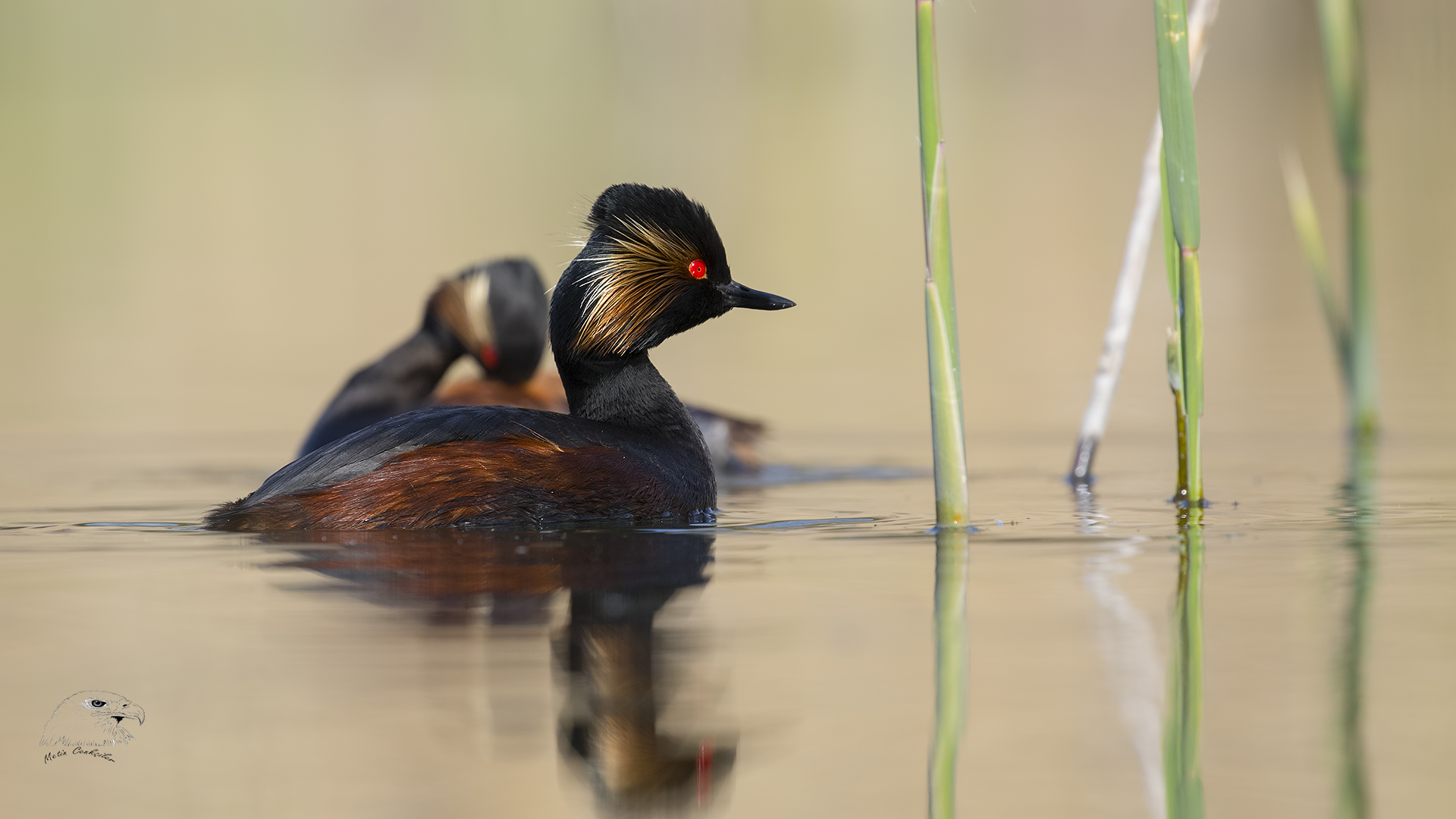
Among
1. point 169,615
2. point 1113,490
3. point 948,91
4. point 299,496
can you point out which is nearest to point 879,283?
point 1113,490

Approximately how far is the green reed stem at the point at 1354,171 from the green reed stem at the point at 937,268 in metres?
2.76

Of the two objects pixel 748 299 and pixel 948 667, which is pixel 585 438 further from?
pixel 948 667

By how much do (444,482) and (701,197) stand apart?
629 inches

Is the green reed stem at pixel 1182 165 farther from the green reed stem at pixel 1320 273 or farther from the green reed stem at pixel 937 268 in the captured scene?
the green reed stem at pixel 1320 273

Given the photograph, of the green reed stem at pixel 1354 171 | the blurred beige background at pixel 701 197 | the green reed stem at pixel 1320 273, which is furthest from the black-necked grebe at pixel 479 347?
the green reed stem at pixel 1354 171

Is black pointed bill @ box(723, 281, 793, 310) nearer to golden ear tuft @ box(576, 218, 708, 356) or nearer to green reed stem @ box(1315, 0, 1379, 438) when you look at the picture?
golden ear tuft @ box(576, 218, 708, 356)

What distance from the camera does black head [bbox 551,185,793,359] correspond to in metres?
6.52

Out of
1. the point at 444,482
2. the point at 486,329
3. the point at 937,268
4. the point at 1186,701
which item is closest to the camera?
the point at 1186,701

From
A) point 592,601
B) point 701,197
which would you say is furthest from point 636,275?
point 701,197

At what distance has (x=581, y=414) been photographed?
671 centimetres

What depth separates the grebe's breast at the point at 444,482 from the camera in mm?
5918

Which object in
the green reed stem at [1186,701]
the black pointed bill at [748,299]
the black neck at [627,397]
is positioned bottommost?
the green reed stem at [1186,701]

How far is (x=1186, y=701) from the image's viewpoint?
385cm

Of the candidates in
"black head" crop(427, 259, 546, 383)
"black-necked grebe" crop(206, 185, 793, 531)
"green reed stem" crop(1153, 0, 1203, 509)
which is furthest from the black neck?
"black head" crop(427, 259, 546, 383)
